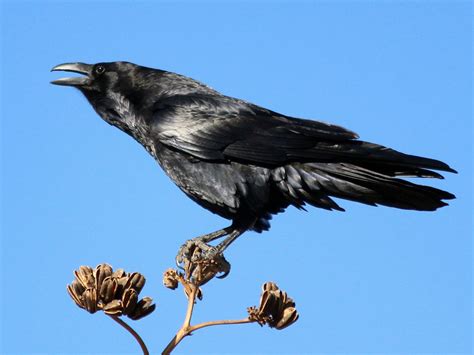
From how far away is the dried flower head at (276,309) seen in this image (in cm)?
372

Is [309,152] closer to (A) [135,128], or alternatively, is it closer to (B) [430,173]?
(B) [430,173]

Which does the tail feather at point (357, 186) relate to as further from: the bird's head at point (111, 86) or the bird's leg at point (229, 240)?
the bird's head at point (111, 86)

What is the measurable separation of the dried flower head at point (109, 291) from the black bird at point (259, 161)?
2033 millimetres

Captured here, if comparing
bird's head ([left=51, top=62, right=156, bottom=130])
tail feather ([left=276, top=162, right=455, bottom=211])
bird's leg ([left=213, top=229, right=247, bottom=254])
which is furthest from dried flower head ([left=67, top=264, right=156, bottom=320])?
bird's head ([left=51, top=62, right=156, bottom=130])

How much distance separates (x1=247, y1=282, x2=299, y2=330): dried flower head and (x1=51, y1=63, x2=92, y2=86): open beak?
3.37m


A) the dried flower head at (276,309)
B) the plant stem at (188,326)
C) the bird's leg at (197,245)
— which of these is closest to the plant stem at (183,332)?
the plant stem at (188,326)

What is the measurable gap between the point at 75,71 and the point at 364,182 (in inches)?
110

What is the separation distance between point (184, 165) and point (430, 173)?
176cm

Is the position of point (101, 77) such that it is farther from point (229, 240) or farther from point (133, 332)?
point (133, 332)

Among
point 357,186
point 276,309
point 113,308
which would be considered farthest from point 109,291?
point 357,186

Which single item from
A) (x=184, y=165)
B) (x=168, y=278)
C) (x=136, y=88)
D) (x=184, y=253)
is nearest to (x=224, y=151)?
(x=184, y=165)

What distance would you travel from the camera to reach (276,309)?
3.77m

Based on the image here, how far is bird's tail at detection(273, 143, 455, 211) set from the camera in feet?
16.8

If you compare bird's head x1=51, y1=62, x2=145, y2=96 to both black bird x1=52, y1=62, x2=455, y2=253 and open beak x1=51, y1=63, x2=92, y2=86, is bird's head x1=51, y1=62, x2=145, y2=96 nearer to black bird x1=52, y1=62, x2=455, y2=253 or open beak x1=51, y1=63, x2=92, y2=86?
open beak x1=51, y1=63, x2=92, y2=86
